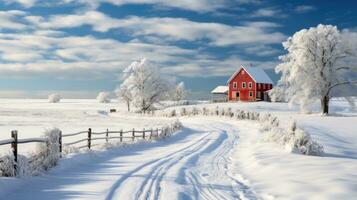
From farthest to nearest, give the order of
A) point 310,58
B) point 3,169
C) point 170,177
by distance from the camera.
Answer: point 310,58 < point 170,177 < point 3,169

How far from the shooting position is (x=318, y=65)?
54969mm

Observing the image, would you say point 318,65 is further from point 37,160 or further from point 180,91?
point 180,91

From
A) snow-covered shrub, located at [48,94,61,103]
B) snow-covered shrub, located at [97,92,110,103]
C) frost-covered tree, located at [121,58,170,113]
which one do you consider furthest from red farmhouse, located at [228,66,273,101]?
snow-covered shrub, located at [48,94,61,103]

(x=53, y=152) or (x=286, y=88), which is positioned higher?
(x=286, y=88)

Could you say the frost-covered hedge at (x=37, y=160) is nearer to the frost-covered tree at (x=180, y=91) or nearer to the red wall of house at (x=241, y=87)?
the red wall of house at (x=241, y=87)

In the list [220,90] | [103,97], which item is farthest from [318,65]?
[103,97]

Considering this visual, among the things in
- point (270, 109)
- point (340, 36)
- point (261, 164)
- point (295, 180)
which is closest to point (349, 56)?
point (340, 36)

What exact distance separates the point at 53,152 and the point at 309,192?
27.5 ft

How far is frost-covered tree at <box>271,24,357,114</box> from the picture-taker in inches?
2141

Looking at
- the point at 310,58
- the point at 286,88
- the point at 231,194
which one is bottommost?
the point at 231,194

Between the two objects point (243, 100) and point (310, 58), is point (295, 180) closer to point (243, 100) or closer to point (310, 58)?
point (310, 58)

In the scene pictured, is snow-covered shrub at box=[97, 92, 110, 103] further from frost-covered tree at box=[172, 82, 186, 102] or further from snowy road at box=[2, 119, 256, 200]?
snowy road at box=[2, 119, 256, 200]

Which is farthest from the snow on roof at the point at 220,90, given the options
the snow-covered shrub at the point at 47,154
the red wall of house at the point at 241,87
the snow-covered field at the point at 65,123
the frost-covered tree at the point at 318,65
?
the snow-covered shrub at the point at 47,154

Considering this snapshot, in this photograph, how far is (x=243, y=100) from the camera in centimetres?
9062
